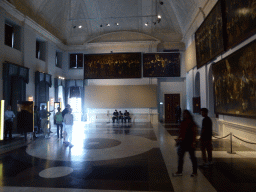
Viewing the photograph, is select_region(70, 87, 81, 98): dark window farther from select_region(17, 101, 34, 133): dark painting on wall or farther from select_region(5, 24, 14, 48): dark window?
select_region(17, 101, 34, 133): dark painting on wall

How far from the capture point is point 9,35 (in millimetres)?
12102

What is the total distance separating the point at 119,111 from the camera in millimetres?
→ 18359

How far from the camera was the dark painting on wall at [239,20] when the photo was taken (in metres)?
6.04

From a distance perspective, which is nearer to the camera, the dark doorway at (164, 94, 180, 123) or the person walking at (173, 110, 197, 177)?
the person walking at (173, 110, 197, 177)

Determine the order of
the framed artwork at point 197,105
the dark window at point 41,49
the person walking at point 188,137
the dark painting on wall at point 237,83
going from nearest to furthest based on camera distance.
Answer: the person walking at point 188,137 → the dark painting on wall at point 237,83 → the framed artwork at point 197,105 → the dark window at point 41,49

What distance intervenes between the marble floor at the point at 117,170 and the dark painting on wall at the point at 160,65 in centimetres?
1133

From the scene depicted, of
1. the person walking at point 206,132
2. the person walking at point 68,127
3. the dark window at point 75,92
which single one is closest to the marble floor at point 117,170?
the person walking at point 68,127

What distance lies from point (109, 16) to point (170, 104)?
10393 mm

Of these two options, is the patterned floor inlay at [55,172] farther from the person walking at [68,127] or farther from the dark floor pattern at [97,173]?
the person walking at [68,127]

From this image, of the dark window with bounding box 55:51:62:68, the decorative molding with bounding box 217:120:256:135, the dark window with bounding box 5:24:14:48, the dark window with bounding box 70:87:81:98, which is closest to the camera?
the decorative molding with bounding box 217:120:256:135

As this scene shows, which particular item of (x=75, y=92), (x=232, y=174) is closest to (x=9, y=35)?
(x=75, y=92)

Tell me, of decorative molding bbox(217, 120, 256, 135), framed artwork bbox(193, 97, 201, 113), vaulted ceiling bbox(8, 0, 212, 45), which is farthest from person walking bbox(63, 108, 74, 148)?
vaulted ceiling bbox(8, 0, 212, 45)

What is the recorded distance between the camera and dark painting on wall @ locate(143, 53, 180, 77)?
18094mm

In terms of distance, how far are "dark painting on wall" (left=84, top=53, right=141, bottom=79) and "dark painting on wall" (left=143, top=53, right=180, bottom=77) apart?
772 mm
